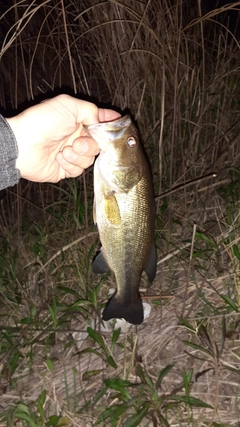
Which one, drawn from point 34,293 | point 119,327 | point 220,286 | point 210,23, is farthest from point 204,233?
point 210,23

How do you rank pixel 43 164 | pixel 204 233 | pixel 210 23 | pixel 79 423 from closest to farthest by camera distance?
pixel 43 164
pixel 79 423
pixel 204 233
pixel 210 23

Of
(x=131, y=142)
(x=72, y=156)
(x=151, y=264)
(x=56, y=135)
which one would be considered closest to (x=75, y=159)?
(x=72, y=156)

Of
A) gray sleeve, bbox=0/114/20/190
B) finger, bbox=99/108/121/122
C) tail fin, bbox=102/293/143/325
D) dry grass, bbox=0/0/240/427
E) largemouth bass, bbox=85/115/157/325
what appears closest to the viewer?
gray sleeve, bbox=0/114/20/190

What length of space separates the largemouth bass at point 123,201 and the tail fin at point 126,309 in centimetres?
13

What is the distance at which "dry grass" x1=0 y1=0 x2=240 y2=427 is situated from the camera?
2537 mm

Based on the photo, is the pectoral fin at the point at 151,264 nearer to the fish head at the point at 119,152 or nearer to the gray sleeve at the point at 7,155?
the fish head at the point at 119,152

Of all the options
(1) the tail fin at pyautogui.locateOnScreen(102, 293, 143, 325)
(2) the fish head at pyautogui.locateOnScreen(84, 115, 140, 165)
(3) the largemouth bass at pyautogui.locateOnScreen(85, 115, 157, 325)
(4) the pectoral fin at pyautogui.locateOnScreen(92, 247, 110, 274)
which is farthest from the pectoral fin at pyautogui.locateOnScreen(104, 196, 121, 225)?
(1) the tail fin at pyautogui.locateOnScreen(102, 293, 143, 325)

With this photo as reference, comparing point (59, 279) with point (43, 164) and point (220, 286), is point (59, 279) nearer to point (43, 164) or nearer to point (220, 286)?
point (220, 286)

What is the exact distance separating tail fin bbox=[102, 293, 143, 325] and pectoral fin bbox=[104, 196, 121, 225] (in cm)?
50

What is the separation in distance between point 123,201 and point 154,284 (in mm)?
1202

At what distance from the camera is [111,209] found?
2051mm

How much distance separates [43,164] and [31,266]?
1473 mm

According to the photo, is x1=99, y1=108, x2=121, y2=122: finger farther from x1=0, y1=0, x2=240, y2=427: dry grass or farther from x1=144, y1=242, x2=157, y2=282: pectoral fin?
x1=144, y1=242, x2=157, y2=282: pectoral fin

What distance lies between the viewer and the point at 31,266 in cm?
353
